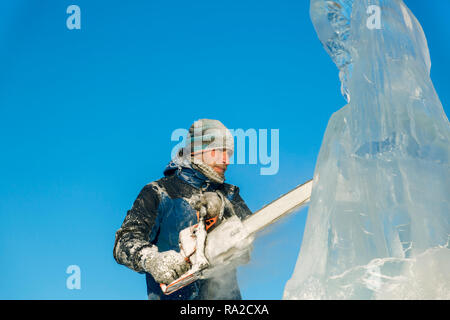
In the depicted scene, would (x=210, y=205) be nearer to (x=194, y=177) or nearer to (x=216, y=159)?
(x=194, y=177)

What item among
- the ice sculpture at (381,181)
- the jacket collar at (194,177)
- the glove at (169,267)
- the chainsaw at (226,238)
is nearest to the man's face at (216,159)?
the jacket collar at (194,177)

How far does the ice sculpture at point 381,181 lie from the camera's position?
1959 mm

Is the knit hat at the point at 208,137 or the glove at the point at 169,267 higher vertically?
the knit hat at the point at 208,137

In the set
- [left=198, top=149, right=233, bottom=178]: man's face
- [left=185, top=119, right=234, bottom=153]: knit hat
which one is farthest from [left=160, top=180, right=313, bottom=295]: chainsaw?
[left=185, top=119, right=234, bottom=153]: knit hat

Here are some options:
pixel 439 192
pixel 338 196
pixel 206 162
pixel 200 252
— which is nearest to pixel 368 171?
pixel 338 196

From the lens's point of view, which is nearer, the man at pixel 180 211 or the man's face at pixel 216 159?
the man at pixel 180 211

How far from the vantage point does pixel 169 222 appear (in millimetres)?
3268

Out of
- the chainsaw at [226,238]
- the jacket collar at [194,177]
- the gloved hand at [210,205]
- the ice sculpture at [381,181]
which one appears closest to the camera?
the ice sculpture at [381,181]

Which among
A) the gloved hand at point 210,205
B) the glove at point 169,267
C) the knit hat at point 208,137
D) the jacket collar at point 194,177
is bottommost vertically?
the glove at point 169,267

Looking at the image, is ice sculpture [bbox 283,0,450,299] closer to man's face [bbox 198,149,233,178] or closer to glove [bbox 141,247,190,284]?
glove [bbox 141,247,190,284]

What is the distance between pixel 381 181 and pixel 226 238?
3.08 feet

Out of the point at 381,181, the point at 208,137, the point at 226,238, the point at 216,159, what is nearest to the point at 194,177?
the point at 216,159

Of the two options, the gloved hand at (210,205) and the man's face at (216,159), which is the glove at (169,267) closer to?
the gloved hand at (210,205)
